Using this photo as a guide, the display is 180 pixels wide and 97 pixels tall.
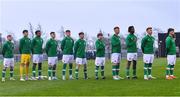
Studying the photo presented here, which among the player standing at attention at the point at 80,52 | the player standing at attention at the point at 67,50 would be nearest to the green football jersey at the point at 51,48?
the player standing at attention at the point at 67,50

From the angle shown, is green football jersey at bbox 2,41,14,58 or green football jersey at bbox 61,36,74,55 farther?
green football jersey at bbox 2,41,14,58

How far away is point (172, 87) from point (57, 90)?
4.31 m

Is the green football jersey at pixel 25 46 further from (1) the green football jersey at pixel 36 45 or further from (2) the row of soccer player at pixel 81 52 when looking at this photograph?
(1) the green football jersey at pixel 36 45

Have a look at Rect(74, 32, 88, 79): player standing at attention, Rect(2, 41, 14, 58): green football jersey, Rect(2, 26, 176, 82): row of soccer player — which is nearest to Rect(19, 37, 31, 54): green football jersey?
Rect(2, 26, 176, 82): row of soccer player

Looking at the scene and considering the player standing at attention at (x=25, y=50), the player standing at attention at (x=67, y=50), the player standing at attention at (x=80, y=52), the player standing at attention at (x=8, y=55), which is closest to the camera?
the player standing at attention at (x=80, y=52)

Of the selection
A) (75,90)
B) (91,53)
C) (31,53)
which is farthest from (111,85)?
(91,53)

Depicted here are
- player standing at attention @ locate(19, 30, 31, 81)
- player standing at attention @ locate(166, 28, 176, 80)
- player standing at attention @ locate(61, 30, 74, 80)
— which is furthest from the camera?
player standing at attention @ locate(19, 30, 31, 81)

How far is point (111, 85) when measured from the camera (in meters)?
18.5

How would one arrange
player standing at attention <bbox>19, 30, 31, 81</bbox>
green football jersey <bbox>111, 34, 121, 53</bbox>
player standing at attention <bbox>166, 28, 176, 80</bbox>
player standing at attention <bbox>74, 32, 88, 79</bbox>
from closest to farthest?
player standing at attention <bbox>166, 28, 176, 80</bbox>
green football jersey <bbox>111, 34, 121, 53</bbox>
player standing at attention <bbox>74, 32, 88, 79</bbox>
player standing at attention <bbox>19, 30, 31, 81</bbox>

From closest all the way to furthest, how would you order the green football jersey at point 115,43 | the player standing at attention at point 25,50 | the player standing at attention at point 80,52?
1. the green football jersey at point 115,43
2. the player standing at attention at point 80,52
3. the player standing at attention at point 25,50

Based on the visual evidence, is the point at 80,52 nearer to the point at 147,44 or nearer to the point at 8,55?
the point at 147,44

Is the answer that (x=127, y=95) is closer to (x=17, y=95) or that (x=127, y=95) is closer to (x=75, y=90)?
(x=75, y=90)

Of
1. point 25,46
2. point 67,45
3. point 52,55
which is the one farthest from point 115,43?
point 25,46

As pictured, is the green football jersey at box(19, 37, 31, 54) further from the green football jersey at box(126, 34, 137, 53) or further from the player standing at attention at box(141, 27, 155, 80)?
the player standing at attention at box(141, 27, 155, 80)
